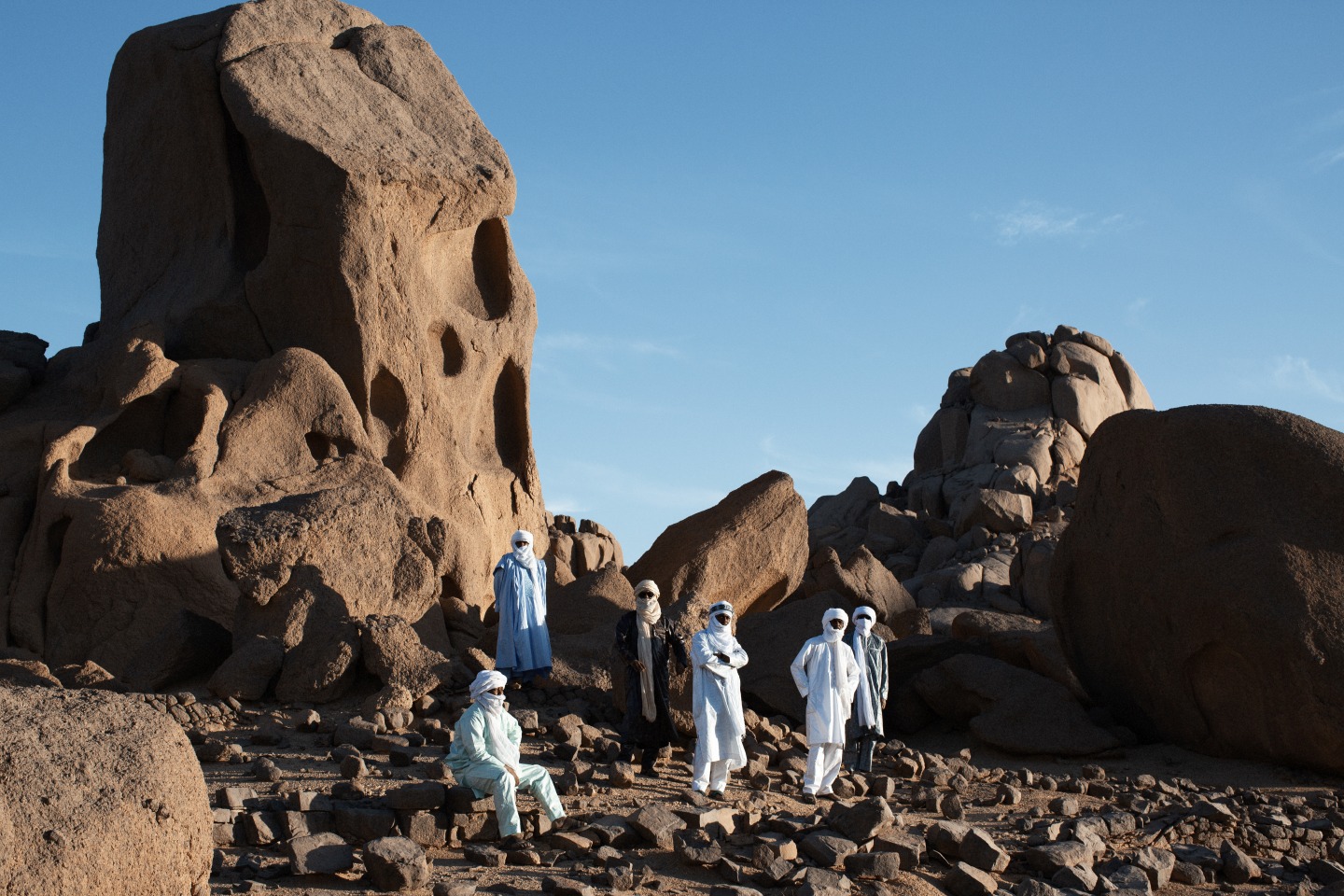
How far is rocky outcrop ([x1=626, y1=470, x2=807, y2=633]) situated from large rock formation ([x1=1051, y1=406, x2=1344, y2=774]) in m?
3.40

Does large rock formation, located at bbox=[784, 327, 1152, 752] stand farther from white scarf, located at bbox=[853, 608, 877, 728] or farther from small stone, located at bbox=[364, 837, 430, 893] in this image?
small stone, located at bbox=[364, 837, 430, 893]

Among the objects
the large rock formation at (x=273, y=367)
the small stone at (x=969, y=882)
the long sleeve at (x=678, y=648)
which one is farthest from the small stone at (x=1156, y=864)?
the large rock formation at (x=273, y=367)

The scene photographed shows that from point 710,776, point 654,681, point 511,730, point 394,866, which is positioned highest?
point 654,681

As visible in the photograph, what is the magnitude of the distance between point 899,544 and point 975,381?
5032mm

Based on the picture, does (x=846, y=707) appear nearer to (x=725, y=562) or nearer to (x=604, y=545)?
(x=725, y=562)

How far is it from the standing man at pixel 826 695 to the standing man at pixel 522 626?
93.2 inches

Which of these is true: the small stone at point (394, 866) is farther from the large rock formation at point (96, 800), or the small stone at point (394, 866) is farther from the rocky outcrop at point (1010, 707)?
the rocky outcrop at point (1010, 707)

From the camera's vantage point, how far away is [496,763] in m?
7.56

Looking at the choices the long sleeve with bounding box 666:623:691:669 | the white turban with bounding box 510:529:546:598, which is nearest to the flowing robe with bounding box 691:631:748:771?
the long sleeve with bounding box 666:623:691:669

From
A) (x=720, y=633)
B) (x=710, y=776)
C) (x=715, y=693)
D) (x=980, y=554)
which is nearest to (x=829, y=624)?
(x=720, y=633)

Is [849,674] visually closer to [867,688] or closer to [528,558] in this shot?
[867,688]

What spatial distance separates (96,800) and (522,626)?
6078 mm

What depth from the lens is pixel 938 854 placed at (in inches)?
318

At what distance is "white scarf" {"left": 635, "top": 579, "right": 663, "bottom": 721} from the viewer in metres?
9.64
